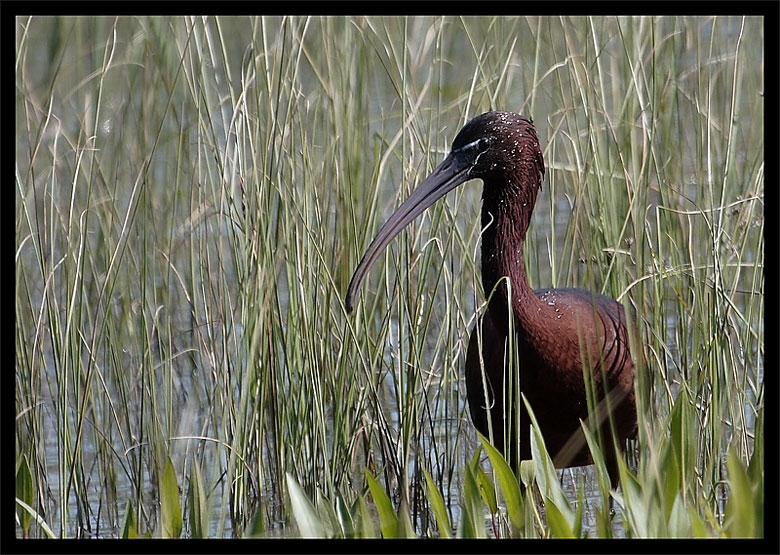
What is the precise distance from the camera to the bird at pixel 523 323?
3.33 m

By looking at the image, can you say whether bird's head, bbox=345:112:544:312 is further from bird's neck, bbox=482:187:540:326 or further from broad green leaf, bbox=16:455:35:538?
broad green leaf, bbox=16:455:35:538

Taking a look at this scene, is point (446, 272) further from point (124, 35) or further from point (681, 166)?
point (124, 35)

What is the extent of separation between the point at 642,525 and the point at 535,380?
105 centimetres

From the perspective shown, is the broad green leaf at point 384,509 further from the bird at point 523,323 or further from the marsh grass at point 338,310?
the bird at point 523,323

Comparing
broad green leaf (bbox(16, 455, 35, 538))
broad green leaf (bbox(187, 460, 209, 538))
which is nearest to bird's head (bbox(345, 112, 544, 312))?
broad green leaf (bbox(187, 460, 209, 538))

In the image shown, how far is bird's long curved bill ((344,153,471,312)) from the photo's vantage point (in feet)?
10.3

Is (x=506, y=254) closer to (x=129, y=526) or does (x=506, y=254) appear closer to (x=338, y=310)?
(x=338, y=310)

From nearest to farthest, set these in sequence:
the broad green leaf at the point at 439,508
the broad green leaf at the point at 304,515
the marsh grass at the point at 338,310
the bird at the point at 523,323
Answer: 1. the broad green leaf at the point at 304,515
2. the broad green leaf at the point at 439,508
3. the marsh grass at the point at 338,310
4. the bird at the point at 523,323

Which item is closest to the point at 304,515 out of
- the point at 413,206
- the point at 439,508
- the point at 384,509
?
the point at 384,509

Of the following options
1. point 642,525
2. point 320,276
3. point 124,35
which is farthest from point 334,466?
point 124,35

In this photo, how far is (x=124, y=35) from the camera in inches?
Result: 255

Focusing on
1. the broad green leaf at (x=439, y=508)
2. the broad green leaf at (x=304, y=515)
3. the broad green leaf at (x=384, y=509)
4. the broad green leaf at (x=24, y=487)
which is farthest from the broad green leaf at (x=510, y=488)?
the broad green leaf at (x=24, y=487)

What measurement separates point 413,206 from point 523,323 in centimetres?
45

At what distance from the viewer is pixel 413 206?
3.24 m
